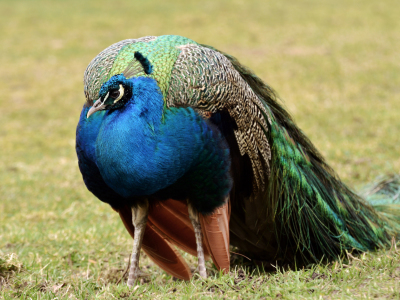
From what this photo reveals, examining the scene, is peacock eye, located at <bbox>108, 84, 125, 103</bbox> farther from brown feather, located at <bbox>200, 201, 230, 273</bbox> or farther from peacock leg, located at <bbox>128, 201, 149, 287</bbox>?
brown feather, located at <bbox>200, 201, 230, 273</bbox>

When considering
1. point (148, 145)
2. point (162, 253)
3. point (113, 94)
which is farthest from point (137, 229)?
point (113, 94)

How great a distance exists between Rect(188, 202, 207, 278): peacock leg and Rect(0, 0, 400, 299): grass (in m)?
0.19

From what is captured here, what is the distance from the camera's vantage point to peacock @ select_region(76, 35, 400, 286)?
3023mm

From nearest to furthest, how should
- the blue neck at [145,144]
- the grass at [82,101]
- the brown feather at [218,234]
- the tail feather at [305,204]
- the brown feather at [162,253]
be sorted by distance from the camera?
the blue neck at [145,144]
the grass at [82,101]
the brown feather at [218,234]
the tail feather at [305,204]
the brown feather at [162,253]

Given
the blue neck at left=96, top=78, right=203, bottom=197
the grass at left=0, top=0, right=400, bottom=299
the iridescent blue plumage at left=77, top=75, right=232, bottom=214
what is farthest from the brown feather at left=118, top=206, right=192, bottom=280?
the blue neck at left=96, top=78, right=203, bottom=197

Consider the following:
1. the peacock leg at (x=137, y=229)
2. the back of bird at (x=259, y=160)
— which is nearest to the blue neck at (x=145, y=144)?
the back of bird at (x=259, y=160)

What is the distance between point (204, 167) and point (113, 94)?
2.33 feet

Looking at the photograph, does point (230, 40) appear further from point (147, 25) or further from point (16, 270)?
point (16, 270)

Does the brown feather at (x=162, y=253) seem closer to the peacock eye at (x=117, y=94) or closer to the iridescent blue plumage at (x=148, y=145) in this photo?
the iridescent blue plumage at (x=148, y=145)

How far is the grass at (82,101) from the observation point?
3.22 m

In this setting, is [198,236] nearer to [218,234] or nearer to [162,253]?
[218,234]

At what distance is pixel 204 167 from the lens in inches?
126

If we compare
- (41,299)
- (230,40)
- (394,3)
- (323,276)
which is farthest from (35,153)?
(394,3)

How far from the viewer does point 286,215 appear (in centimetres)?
377
